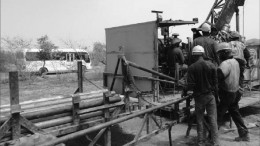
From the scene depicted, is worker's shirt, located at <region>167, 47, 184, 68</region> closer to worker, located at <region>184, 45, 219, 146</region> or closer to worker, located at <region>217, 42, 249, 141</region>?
worker, located at <region>217, 42, 249, 141</region>

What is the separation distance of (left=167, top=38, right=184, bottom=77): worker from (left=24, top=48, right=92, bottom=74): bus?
39.9ft

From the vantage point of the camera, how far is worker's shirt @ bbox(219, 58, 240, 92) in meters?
4.98

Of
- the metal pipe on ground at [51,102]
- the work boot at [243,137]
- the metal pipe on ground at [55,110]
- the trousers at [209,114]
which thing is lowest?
the work boot at [243,137]

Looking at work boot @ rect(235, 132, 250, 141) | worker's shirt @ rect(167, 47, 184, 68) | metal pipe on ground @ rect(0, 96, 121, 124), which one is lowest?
work boot @ rect(235, 132, 250, 141)

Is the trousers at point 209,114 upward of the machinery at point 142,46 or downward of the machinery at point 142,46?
downward

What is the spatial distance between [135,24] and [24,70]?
13015 millimetres

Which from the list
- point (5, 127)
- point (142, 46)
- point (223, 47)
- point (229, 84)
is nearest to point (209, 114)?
point (229, 84)

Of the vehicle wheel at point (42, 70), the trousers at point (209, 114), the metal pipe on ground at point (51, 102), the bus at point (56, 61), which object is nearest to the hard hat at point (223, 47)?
the trousers at point (209, 114)

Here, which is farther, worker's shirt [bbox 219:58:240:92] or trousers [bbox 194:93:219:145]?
worker's shirt [bbox 219:58:240:92]

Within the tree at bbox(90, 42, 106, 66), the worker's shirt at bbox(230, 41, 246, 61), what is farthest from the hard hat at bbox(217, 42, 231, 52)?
the tree at bbox(90, 42, 106, 66)

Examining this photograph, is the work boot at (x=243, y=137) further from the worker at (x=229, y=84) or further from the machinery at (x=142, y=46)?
the machinery at (x=142, y=46)

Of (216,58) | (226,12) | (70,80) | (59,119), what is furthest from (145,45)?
(70,80)

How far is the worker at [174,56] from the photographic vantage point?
7027 mm

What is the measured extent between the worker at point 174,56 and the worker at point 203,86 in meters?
2.40
